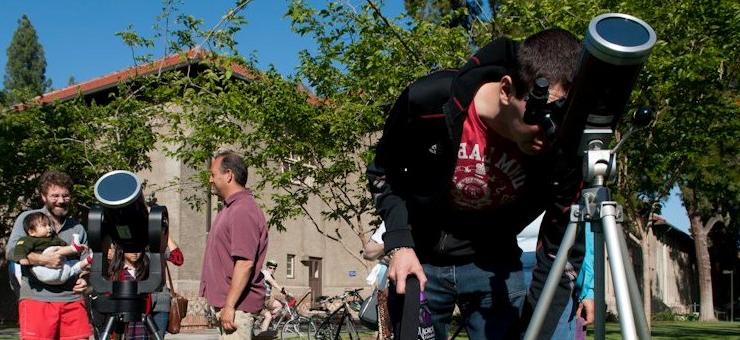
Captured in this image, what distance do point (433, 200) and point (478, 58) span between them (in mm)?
528

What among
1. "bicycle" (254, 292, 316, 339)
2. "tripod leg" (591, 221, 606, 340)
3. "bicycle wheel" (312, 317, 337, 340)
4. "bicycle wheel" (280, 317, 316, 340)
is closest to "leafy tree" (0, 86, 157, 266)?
"bicycle" (254, 292, 316, 339)

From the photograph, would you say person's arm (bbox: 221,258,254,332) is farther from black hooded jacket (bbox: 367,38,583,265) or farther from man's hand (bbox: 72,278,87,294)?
black hooded jacket (bbox: 367,38,583,265)

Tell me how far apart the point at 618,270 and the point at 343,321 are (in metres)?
14.3

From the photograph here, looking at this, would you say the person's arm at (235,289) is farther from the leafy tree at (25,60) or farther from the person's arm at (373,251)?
the leafy tree at (25,60)

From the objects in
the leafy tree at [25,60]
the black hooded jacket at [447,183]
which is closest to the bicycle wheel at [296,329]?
the black hooded jacket at [447,183]

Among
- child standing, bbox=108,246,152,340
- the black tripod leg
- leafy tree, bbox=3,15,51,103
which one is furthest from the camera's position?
leafy tree, bbox=3,15,51,103

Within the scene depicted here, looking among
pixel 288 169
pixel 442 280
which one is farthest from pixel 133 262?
pixel 288 169

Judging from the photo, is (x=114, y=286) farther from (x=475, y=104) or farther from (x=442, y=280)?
(x=475, y=104)

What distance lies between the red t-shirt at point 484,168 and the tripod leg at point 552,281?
536 millimetres

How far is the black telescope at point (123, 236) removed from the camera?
4.61 meters

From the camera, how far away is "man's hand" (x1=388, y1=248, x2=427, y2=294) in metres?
2.97

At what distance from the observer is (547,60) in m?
2.81

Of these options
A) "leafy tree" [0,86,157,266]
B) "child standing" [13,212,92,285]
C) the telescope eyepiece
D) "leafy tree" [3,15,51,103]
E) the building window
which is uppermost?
"leafy tree" [3,15,51,103]

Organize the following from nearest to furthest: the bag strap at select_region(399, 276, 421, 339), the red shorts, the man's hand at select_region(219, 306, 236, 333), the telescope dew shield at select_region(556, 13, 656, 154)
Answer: the telescope dew shield at select_region(556, 13, 656, 154)
the bag strap at select_region(399, 276, 421, 339)
the man's hand at select_region(219, 306, 236, 333)
the red shorts
